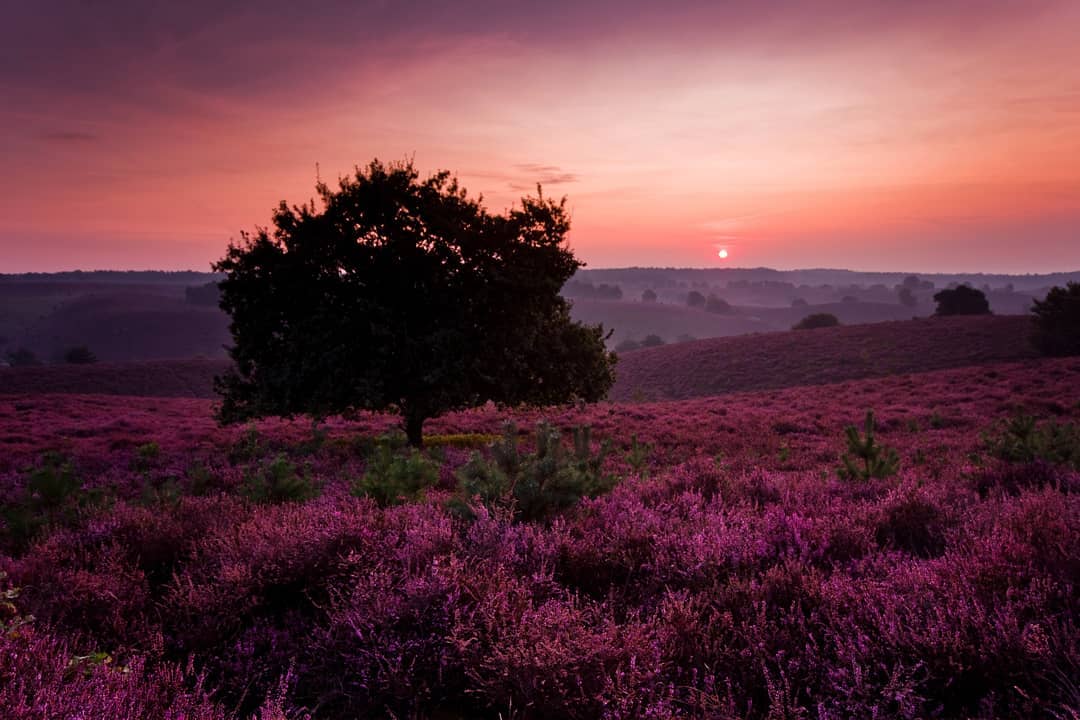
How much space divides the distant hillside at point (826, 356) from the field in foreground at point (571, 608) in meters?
50.7

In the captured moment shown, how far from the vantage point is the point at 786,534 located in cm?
485

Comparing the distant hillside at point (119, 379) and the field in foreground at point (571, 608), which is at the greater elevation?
the field in foreground at point (571, 608)

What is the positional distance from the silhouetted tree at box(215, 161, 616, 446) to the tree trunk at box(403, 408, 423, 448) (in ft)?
4.27

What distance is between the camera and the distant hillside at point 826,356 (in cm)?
5234

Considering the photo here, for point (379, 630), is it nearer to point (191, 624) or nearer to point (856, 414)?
point (191, 624)

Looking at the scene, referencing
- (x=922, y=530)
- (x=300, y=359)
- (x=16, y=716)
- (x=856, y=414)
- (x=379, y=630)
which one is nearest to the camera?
(x=16, y=716)

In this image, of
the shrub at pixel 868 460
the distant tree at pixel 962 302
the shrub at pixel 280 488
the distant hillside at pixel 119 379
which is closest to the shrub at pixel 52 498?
the shrub at pixel 280 488

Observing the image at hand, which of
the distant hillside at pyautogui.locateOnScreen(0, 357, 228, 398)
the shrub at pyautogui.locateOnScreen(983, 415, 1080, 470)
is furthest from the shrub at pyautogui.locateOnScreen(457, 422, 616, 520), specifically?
the distant hillside at pyautogui.locateOnScreen(0, 357, 228, 398)

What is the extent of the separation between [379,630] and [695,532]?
8.56 ft

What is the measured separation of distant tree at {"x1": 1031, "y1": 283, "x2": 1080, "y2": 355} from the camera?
157ft

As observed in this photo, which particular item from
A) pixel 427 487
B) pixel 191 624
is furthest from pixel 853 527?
pixel 427 487

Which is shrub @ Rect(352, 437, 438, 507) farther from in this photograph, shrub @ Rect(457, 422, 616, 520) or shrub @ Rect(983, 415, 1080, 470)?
shrub @ Rect(983, 415, 1080, 470)

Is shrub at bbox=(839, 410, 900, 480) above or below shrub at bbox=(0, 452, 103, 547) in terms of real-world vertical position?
above

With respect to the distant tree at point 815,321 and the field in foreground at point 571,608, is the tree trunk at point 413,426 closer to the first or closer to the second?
the field in foreground at point 571,608
